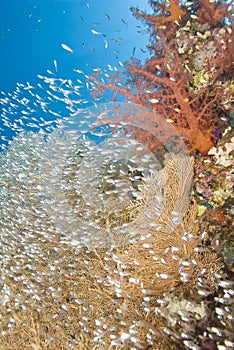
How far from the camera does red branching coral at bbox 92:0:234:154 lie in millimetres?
4434

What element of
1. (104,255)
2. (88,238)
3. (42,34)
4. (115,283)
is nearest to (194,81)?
(88,238)

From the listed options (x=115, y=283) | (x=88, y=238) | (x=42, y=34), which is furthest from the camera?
(x=42, y=34)

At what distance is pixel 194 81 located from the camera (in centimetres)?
466

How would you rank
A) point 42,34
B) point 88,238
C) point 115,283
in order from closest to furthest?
point 115,283 < point 88,238 < point 42,34

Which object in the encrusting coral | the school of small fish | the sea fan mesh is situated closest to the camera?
the encrusting coral

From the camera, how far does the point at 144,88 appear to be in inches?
196

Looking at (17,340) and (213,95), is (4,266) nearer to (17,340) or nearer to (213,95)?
(17,340)

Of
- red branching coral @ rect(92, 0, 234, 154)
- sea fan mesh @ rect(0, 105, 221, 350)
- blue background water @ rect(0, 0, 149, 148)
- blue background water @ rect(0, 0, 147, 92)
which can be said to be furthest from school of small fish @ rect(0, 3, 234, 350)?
blue background water @ rect(0, 0, 147, 92)

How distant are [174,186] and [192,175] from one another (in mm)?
338

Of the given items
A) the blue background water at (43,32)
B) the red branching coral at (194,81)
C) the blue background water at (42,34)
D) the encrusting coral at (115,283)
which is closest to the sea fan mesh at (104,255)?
the encrusting coral at (115,283)

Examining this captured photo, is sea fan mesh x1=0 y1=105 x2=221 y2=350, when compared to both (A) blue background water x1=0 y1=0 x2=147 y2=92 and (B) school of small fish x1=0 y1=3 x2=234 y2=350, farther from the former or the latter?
(A) blue background water x1=0 y1=0 x2=147 y2=92

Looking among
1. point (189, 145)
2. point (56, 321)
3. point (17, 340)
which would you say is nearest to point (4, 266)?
point (17, 340)

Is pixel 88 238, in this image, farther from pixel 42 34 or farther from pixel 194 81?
pixel 42 34

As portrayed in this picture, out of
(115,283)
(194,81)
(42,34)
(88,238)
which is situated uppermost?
(42,34)
